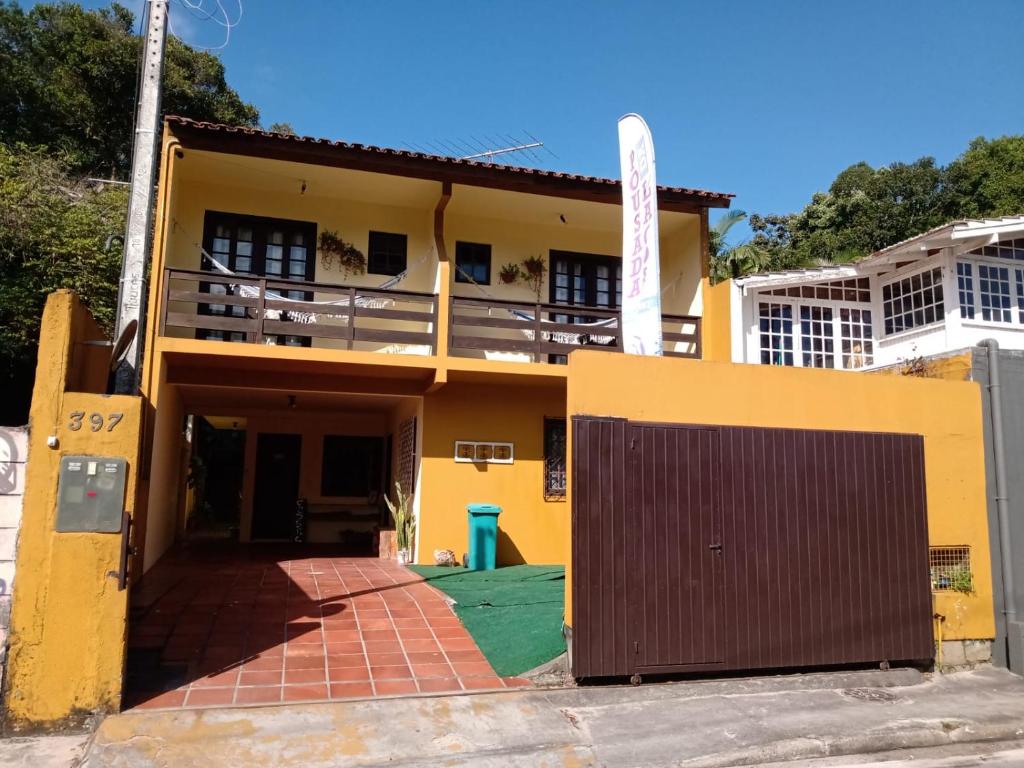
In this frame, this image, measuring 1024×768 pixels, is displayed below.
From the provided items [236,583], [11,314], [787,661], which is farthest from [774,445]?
[11,314]

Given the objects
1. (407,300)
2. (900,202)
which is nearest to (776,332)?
(407,300)

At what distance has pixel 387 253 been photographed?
43.0 ft

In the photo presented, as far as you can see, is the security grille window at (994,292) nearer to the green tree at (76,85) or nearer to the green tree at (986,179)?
the green tree at (986,179)

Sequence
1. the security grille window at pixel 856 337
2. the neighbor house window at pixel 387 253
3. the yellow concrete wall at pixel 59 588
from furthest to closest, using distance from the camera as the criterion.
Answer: the neighbor house window at pixel 387 253 → the security grille window at pixel 856 337 → the yellow concrete wall at pixel 59 588

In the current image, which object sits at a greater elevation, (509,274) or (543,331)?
(509,274)

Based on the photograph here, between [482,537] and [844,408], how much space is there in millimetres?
5760

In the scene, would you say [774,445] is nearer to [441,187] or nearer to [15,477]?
[15,477]

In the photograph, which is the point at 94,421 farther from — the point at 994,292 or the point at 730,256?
the point at 730,256

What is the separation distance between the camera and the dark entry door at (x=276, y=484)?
15984 millimetres

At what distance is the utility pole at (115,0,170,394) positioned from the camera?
6.07 metres

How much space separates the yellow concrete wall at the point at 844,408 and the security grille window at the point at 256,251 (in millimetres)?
7109

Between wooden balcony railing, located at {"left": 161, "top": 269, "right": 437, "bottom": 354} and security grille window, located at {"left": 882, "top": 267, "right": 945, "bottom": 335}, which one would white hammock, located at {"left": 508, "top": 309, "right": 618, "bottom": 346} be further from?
security grille window, located at {"left": 882, "top": 267, "right": 945, "bottom": 335}

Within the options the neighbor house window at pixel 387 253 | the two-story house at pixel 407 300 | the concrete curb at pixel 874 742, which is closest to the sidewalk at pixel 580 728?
the concrete curb at pixel 874 742

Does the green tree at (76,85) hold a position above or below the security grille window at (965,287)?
above
